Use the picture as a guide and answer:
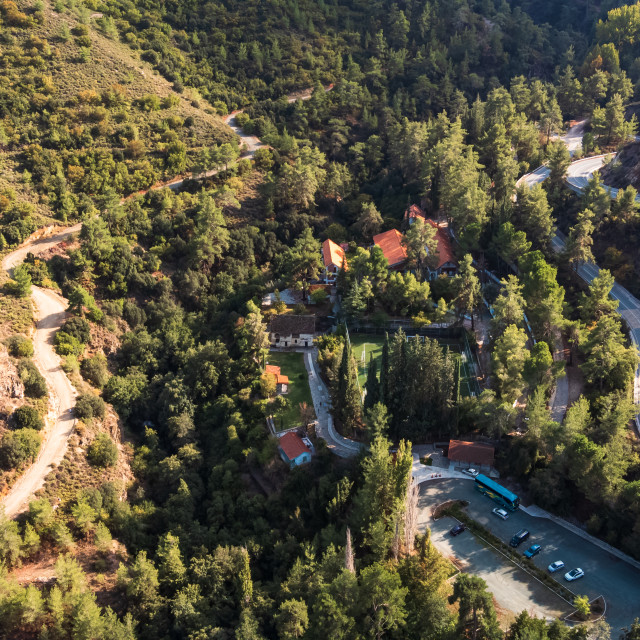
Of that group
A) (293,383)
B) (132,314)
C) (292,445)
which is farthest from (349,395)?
(132,314)

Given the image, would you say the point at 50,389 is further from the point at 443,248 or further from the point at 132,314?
the point at 443,248

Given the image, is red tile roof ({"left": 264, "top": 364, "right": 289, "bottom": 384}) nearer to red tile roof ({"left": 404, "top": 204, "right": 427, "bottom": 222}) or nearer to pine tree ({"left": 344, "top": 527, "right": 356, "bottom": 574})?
pine tree ({"left": 344, "top": 527, "right": 356, "bottom": 574})

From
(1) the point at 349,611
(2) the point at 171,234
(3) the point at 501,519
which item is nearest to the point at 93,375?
(2) the point at 171,234

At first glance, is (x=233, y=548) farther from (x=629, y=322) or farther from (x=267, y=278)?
(x=629, y=322)

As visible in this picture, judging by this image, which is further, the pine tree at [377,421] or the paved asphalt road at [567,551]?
the pine tree at [377,421]

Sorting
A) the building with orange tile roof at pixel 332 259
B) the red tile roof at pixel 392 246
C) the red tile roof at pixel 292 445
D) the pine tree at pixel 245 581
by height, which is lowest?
the pine tree at pixel 245 581

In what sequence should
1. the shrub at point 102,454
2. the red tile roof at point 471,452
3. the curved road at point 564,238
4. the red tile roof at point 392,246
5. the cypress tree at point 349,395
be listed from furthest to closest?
the red tile roof at point 392,246 < the curved road at point 564,238 < the shrub at point 102,454 < the cypress tree at point 349,395 < the red tile roof at point 471,452

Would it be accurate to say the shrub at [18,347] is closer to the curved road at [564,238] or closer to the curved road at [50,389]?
the curved road at [50,389]

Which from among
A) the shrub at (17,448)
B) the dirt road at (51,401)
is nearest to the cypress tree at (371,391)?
the dirt road at (51,401)
